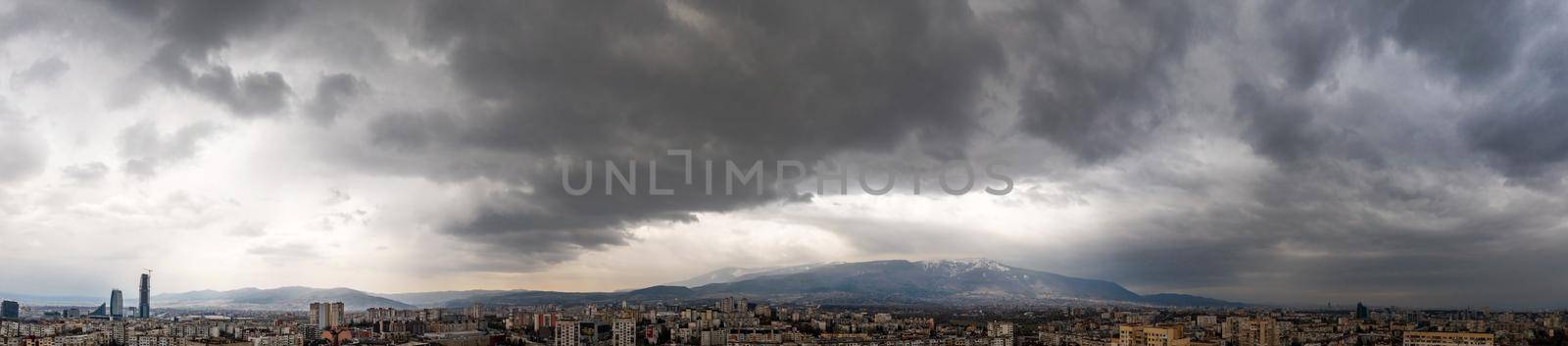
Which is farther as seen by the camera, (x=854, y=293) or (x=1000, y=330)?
(x=854, y=293)

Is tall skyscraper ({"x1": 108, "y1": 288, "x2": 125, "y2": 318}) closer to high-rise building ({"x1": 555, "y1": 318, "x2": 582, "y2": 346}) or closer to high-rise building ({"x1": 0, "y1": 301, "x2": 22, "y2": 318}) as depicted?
high-rise building ({"x1": 0, "y1": 301, "x2": 22, "y2": 318})

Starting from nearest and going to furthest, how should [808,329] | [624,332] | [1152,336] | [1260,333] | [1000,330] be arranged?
[1152,336]
[1260,333]
[624,332]
[1000,330]
[808,329]

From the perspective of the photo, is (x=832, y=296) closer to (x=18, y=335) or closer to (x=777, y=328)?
(x=777, y=328)

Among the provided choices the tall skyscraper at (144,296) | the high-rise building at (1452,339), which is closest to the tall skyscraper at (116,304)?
the tall skyscraper at (144,296)

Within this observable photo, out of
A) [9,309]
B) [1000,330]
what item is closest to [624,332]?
[1000,330]

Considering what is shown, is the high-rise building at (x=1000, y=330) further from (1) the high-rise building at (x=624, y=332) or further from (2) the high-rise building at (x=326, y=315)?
(2) the high-rise building at (x=326, y=315)

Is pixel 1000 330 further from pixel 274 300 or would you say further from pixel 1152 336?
pixel 274 300
